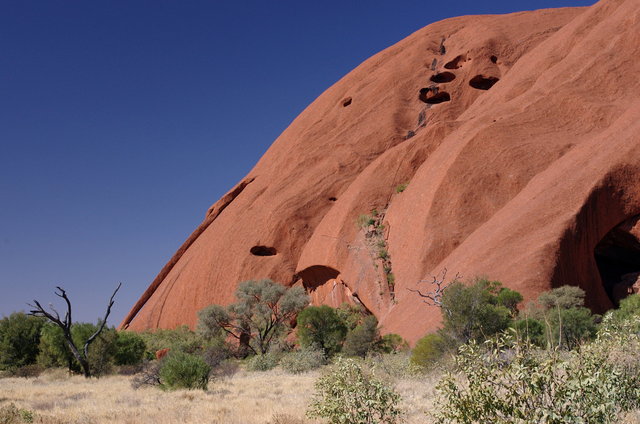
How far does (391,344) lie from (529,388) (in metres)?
17.3

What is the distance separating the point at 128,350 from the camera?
2638 cm

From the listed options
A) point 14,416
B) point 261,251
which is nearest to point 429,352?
point 14,416

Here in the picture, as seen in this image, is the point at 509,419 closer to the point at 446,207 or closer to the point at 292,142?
the point at 446,207

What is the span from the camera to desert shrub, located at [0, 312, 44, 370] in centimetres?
2544

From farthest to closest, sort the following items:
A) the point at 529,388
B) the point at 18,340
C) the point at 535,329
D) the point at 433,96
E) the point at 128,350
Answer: the point at 433,96
the point at 128,350
the point at 18,340
the point at 535,329
the point at 529,388

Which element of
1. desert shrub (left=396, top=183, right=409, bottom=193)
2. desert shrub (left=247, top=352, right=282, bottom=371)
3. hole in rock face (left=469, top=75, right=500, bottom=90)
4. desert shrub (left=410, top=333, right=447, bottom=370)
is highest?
hole in rock face (left=469, top=75, right=500, bottom=90)

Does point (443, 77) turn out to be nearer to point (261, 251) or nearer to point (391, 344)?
point (261, 251)

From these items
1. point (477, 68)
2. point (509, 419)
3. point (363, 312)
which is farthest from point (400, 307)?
point (477, 68)

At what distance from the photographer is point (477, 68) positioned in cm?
4278

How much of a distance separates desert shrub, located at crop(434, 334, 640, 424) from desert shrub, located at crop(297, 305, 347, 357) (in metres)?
19.9

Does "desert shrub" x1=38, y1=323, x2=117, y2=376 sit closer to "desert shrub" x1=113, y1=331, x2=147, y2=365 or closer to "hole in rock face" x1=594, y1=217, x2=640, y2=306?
"desert shrub" x1=113, y1=331, x2=147, y2=365

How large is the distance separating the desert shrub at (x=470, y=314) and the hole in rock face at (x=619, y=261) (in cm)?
789

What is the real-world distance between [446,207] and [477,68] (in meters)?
21.7

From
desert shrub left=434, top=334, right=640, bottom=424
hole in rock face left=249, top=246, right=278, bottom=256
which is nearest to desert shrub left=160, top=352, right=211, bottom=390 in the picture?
desert shrub left=434, top=334, right=640, bottom=424
